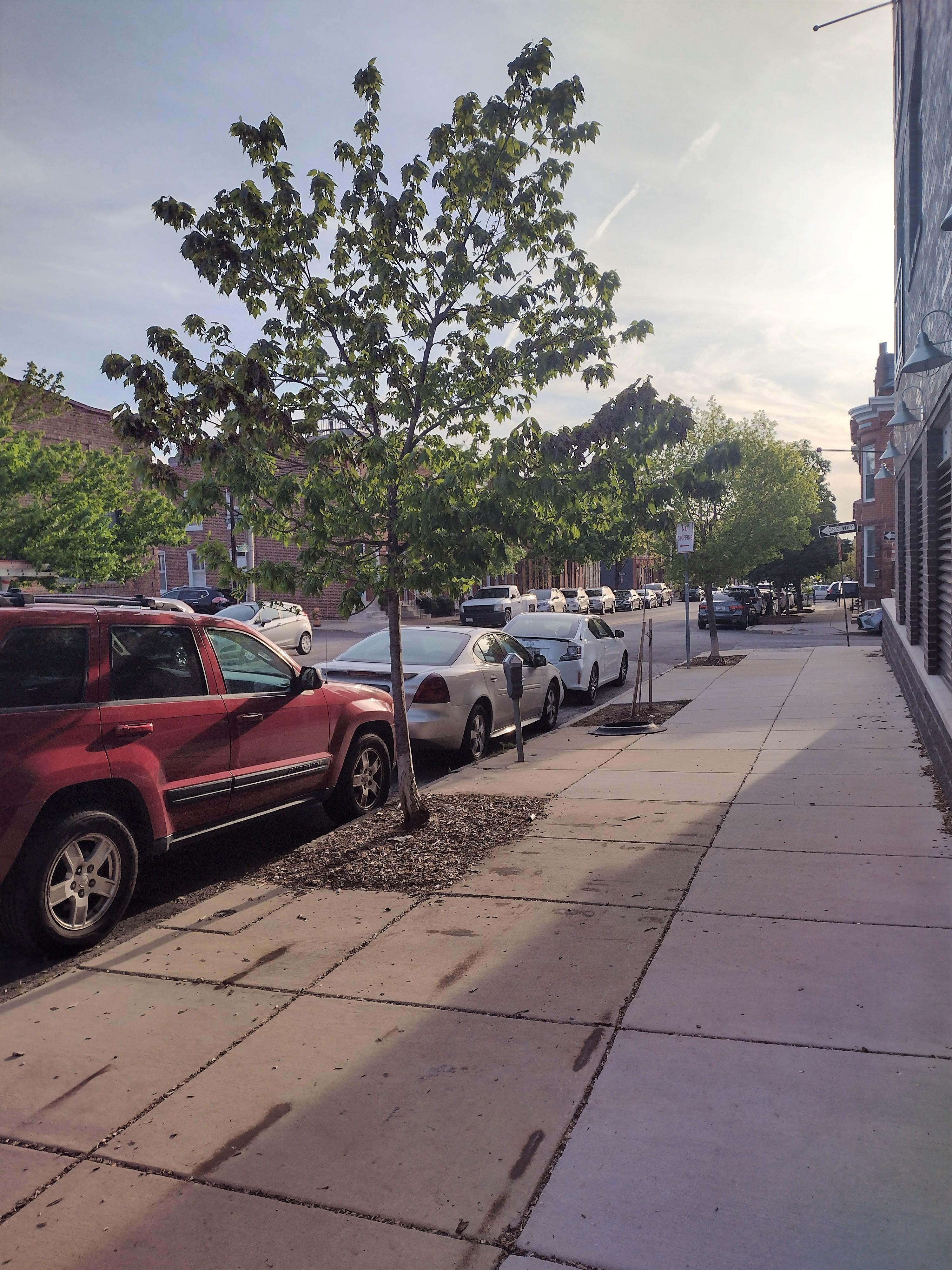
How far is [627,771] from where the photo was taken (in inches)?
356

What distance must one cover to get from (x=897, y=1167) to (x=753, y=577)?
158ft

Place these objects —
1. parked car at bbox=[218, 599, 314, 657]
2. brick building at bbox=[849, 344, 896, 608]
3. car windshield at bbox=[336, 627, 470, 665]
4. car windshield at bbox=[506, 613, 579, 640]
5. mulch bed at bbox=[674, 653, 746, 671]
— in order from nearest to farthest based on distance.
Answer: car windshield at bbox=[336, 627, 470, 665] → car windshield at bbox=[506, 613, 579, 640] → mulch bed at bbox=[674, 653, 746, 671] → parked car at bbox=[218, 599, 314, 657] → brick building at bbox=[849, 344, 896, 608]

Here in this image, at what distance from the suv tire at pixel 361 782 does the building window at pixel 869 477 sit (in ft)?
108

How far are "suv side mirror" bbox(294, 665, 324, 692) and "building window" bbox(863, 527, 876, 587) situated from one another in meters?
36.1

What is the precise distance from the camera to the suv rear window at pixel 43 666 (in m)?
4.88

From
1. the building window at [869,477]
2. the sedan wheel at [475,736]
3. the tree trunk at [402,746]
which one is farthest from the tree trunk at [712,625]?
the building window at [869,477]

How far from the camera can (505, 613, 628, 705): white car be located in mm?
15086

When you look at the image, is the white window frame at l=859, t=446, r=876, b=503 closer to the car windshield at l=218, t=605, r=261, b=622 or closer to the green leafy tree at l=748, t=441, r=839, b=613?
the green leafy tree at l=748, t=441, r=839, b=613

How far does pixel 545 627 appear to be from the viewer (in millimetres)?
15523

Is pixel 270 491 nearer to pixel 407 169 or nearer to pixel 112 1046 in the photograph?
pixel 407 169

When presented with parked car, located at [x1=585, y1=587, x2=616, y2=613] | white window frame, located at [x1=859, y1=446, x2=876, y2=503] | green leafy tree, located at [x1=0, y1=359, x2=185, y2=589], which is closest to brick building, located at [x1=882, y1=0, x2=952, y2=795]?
green leafy tree, located at [x1=0, y1=359, x2=185, y2=589]

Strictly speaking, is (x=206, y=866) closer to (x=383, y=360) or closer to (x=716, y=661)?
(x=383, y=360)

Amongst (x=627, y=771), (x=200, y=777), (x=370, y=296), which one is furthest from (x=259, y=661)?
(x=627, y=771)

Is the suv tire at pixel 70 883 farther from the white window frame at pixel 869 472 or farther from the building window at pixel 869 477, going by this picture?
the white window frame at pixel 869 472
